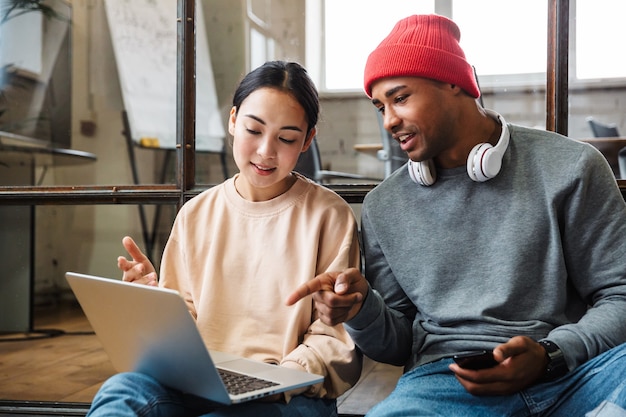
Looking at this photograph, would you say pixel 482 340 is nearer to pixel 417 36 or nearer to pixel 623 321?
pixel 623 321

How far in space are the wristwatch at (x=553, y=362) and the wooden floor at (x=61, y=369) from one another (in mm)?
669

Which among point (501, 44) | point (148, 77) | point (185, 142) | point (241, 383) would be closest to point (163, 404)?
point (241, 383)

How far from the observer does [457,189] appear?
1.25 meters

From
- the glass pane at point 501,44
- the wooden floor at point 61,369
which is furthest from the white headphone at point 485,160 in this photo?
the glass pane at point 501,44

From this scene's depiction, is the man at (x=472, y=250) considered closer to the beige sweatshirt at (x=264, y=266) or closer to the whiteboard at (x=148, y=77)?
the beige sweatshirt at (x=264, y=266)

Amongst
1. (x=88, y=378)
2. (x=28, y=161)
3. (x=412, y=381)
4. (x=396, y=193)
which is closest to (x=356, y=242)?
(x=396, y=193)

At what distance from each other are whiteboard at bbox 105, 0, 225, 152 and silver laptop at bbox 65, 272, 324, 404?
79.1 inches

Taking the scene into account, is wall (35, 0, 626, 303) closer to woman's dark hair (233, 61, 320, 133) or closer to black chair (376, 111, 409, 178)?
woman's dark hair (233, 61, 320, 133)

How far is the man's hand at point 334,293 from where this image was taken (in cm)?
105

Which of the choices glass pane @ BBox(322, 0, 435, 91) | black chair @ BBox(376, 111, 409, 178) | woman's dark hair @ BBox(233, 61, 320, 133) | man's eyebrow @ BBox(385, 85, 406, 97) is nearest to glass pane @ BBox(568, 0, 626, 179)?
man's eyebrow @ BBox(385, 85, 406, 97)

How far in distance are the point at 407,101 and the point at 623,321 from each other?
518mm

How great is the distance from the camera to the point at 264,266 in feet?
4.34

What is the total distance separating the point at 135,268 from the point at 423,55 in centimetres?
67

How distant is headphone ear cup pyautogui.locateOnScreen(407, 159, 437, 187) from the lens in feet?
4.11
